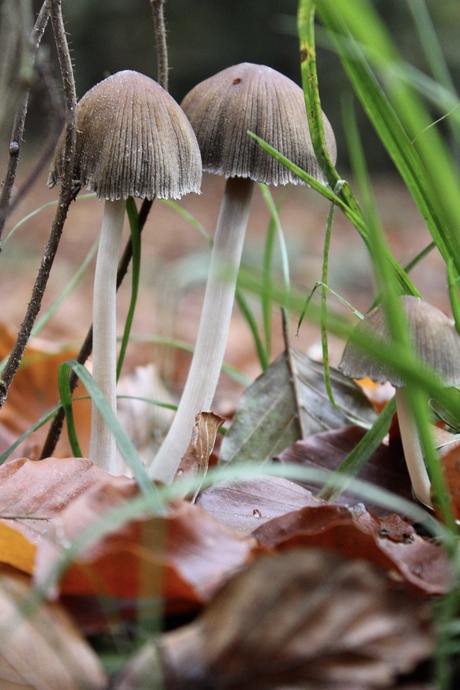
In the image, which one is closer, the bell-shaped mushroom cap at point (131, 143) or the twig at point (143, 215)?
the bell-shaped mushroom cap at point (131, 143)

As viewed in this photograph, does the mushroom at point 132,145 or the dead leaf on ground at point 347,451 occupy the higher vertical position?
the mushroom at point 132,145

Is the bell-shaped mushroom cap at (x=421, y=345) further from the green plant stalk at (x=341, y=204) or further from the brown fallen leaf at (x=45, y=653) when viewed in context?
the brown fallen leaf at (x=45, y=653)

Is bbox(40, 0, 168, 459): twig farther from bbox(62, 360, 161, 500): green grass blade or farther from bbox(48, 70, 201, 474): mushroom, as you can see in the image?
bbox(62, 360, 161, 500): green grass blade

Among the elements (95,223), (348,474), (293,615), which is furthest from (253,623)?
(95,223)

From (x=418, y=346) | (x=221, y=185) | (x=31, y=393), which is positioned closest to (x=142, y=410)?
(x=31, y=393)

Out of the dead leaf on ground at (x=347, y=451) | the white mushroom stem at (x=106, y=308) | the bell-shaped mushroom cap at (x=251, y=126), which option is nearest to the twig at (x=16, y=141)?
the white mushroom stem at (x=106, y=308)

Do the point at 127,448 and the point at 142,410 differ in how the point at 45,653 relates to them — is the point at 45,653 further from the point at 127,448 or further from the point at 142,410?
the point at 142,410

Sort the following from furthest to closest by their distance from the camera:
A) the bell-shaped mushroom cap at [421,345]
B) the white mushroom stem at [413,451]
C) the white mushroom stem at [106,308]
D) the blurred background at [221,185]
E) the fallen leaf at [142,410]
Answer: the blurred background at [221,185] → the fallen leaf at [142,410] → the white mushroom stem at [106,308] → the white mushroom stem at [413,451] → the bell-shaped mushroom cap at [421,345]
